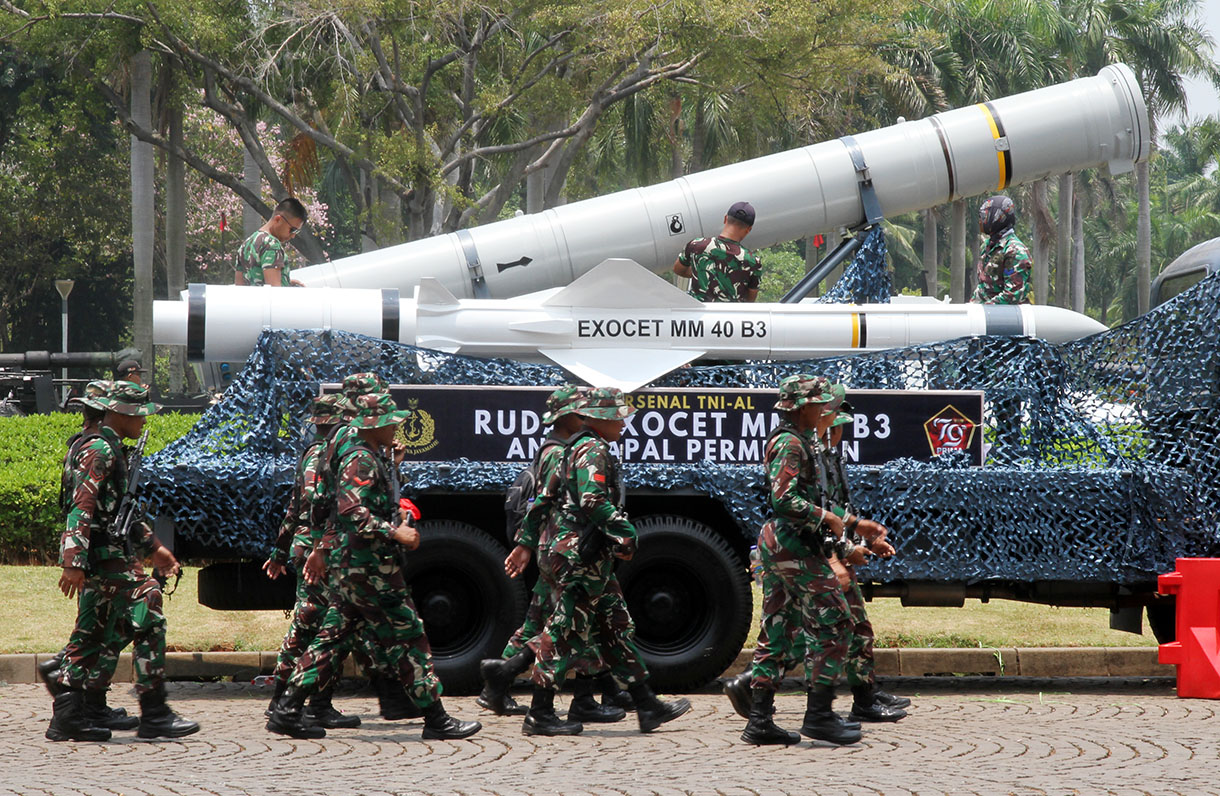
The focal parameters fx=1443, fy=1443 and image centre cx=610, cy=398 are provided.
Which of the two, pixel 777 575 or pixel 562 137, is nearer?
pixel 777 575

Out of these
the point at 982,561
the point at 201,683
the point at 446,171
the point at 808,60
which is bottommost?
the point at 201,683

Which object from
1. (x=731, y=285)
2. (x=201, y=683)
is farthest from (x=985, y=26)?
(x=201, y=683)

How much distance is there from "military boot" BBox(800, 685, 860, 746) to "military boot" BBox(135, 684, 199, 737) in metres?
2.90

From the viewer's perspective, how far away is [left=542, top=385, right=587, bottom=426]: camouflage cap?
Result: 701 cm

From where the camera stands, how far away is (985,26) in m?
35.8

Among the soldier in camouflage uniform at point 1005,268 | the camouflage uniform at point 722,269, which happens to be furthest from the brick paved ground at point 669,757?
the camouflage uniform at point 722,269

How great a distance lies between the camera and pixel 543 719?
6.86m

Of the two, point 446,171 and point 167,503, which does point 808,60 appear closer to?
point 446,171

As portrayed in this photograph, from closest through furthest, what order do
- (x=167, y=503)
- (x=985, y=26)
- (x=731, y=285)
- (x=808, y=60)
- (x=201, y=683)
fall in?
(x=167, y=503) → (x=201, y=683) → (x=731, y=285) → (x=808, y=60) → (x=985, y=26)

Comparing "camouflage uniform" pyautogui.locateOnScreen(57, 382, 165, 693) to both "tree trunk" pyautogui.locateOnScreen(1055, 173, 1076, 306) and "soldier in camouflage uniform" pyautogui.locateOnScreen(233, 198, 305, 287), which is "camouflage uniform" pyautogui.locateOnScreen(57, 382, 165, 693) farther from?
"tree trunk" pyautogui.locateOnScreen(1055, 173, 1076, 306)

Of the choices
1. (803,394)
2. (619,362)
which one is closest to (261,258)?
(619,362)

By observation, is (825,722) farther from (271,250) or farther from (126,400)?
(271,250)

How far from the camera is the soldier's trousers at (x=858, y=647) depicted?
695 cm

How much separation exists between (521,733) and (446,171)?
13.7 meters
